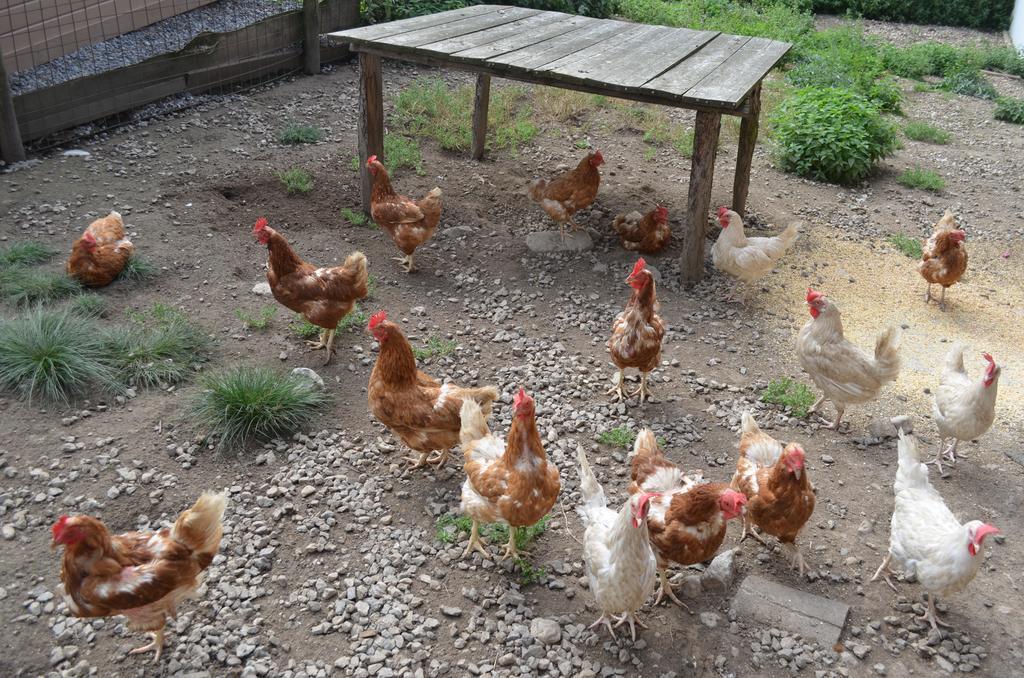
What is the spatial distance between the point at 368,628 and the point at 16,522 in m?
2.20

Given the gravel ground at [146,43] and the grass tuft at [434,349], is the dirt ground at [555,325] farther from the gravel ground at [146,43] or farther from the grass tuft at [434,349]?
the gravel ground at [146,43]

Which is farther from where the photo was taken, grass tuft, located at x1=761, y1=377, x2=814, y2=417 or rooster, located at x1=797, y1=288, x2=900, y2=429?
grass tuft, located at x1=761, y1=377, x2=814, y2=417

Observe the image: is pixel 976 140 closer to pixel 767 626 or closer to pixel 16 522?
pixel 767 626

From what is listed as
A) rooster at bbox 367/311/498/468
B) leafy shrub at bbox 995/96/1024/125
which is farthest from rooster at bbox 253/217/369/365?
leafy shrub at bbox 995/96/1024/125

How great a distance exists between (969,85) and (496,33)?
34.1 ft

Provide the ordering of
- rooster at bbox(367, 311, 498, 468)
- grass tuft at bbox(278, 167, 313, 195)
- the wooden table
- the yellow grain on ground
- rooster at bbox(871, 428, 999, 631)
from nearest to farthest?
rooster at bbox(871, 428, 999, 631) < rooster at bbox(367, 311, 498, 468) < the yellow grain on ground < the wooden table < grass tuft at bbox(278, 167, 313, 195)

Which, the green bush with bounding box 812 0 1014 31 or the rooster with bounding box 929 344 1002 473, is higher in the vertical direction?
the green bush with bounding box 812 0 1014 31

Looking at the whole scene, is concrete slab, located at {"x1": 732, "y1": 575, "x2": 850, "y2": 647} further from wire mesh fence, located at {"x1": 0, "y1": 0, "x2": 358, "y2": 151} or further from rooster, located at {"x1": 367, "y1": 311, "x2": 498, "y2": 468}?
wire mesh fence, located at {"x1": 0, "y1": 0, "x2": 358, "y2": 151}

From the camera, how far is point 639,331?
5.56m

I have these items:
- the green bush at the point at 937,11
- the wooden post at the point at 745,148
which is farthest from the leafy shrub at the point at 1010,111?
the green bush at the point at 937,11

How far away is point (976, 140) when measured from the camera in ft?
37.9

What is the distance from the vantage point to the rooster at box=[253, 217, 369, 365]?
586cm

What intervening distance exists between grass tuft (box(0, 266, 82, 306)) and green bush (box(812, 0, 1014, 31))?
1991 centimetres

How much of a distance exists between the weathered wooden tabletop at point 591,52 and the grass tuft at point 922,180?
2711mm
